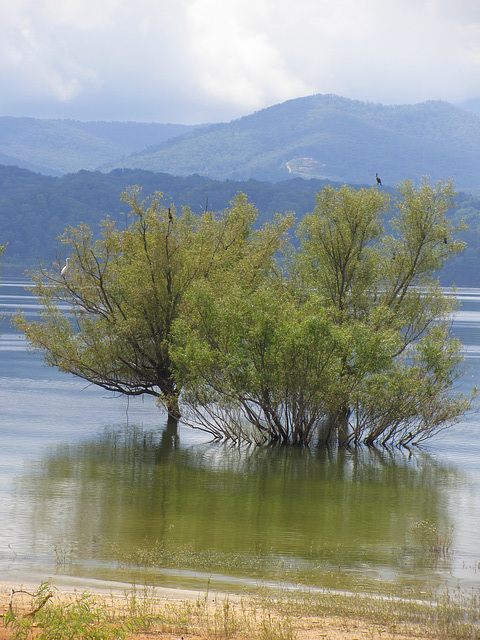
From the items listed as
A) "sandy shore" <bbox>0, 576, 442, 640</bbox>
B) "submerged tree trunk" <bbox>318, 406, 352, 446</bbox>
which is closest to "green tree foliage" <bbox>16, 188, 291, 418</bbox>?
"submerged tree trunk" <bbox>318, 406, 352, 446</bbox>

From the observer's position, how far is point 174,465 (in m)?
29.8

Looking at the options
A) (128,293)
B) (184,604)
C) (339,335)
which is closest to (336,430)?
(339,335)

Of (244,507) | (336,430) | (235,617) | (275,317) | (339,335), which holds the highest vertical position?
(275,317)

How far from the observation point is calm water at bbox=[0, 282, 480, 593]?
16.2 m

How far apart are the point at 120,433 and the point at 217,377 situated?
7.67 metres

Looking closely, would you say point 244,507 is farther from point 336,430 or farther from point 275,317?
point 336,430

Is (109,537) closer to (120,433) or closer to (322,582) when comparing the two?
(322,582)

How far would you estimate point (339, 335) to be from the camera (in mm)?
30844

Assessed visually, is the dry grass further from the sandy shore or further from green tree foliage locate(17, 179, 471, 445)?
green tree foliage locate(17, 179, 471, 445)

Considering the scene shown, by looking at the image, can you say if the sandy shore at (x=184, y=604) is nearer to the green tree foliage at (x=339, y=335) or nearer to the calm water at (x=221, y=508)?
the calm water at (x=221, y=508)

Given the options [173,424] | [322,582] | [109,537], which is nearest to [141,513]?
[109,537]

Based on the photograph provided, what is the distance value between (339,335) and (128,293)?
913 centimetres

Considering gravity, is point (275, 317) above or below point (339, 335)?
above

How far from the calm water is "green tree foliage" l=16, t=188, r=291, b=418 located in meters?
3.38
